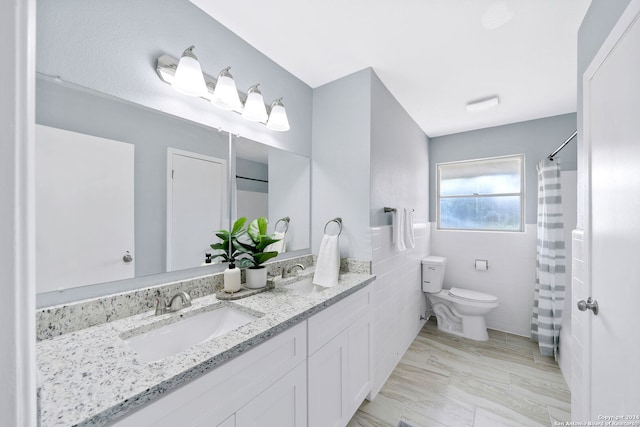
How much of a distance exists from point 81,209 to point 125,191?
160mm

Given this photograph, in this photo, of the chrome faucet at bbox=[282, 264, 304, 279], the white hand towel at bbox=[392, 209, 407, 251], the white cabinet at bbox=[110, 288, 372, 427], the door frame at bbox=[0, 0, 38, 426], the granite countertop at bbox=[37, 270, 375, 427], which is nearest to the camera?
the door frame at bbox=[0, 0, 38, 426]

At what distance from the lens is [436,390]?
1.88 metres

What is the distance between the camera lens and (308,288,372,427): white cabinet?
3.95 ft

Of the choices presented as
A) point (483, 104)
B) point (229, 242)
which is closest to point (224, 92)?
point (229, 242)

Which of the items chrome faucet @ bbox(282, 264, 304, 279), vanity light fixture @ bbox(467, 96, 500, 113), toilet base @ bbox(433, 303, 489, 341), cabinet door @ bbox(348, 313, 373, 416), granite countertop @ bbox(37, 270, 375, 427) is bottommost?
toilet base @ bbox(433, 303, 489, 341)

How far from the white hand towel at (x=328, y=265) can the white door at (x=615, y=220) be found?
3.96ft

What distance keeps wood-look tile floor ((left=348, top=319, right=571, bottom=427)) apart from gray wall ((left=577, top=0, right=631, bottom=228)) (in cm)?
135

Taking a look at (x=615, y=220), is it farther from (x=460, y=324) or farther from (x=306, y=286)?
(x=460, y=324)

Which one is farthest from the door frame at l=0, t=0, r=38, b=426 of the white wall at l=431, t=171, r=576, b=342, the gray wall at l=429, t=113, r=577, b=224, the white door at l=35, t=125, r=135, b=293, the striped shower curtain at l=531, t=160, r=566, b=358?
the white wall at l=431, t=171, r=576, b=342

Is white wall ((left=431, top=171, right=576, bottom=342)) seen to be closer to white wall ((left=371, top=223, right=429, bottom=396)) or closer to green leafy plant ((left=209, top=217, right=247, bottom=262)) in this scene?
white wall ((left=371, top=223, right=429, bottom=396))

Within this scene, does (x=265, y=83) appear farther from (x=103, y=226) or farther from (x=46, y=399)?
(x=46, y=399)

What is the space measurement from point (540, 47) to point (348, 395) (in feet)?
8.11

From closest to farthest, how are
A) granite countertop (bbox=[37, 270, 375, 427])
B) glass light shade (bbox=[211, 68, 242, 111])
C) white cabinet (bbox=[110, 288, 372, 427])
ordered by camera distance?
granite countertop (bbox=[37, 270, 375, 427]) → white cabinet (bbox=[110, 288, 372, 427]) → glass light shade (bbox=[211, 68, 242, 111])

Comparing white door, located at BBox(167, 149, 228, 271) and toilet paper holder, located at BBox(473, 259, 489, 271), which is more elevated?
white door, located at BBox(167, 149, 228, 271)
